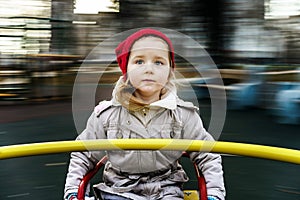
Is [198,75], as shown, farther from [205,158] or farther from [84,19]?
[205,158]

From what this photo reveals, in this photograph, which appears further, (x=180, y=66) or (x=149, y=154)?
(x=180, y=66)

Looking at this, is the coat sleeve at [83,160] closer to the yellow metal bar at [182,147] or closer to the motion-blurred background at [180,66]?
the yellow metal bar at [182,147]

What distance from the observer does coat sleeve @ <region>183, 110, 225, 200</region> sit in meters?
2.48

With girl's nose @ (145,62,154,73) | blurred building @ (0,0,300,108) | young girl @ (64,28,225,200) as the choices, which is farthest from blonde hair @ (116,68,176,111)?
blurred building @ (0,0,300,108)

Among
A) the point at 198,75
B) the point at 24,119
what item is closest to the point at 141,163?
the point at 24,119

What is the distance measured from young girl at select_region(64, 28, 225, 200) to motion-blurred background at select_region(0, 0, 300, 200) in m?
3.23

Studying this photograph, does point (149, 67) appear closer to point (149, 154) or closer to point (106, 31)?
point (149, 154)

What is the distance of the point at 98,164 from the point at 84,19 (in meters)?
7.67

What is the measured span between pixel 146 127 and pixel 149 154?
0.11 metres

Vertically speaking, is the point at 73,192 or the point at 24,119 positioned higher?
the point at 73,192

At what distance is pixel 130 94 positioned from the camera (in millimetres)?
2523

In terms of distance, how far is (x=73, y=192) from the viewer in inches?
100

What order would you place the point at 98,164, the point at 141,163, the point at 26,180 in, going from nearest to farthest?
the point at 141,163
the point at 98,164
the point at 26,180

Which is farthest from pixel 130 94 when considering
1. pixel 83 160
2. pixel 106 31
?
pixel 106 31
